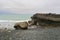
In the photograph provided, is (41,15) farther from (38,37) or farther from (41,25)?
(38,37)

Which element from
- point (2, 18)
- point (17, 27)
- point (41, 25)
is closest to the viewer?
point (17, 27)

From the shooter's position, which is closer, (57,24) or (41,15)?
(57,24)

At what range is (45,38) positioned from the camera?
3361 mm

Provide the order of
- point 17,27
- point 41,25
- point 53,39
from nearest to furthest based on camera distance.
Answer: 1. point 53,39
2. point 17,27
3. point 41,25

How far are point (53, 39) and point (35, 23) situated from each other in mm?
2425

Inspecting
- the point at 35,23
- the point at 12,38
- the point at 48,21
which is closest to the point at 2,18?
the point at 35,23

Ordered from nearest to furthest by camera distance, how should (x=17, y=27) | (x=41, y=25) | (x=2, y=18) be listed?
1. (x=17, y=27)
2. (x=41, y=25)
3. (x=2, y=18)

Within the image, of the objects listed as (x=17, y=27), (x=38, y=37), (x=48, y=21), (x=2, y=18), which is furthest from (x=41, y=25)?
(x=2, y=18)

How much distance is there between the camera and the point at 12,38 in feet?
10.9

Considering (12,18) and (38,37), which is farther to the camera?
(12,18)

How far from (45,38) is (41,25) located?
2062 mm

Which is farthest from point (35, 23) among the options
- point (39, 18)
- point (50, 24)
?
point (50, 24)

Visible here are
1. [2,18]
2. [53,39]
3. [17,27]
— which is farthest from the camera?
[2,18]

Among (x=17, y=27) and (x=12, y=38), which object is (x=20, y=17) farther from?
(x=12, y=38)
